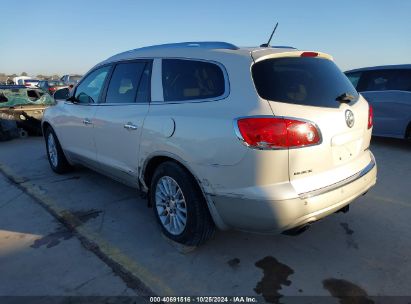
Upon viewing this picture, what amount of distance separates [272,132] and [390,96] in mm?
5550

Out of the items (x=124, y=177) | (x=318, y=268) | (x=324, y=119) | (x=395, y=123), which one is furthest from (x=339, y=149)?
(x=395, y=123)

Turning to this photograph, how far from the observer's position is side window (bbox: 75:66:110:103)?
4277 millimetres

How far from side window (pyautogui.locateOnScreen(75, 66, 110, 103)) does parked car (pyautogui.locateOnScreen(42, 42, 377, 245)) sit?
62 cm

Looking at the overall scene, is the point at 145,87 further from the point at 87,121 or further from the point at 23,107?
the point at 23,107

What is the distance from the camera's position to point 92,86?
Result: 176 inches

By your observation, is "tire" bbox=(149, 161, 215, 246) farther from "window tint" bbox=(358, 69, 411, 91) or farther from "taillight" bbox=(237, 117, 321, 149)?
"window tint" bbox=(358, 69, 411, 91)

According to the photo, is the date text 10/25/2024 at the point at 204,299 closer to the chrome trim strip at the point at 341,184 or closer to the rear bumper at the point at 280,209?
the rear bumper at the point at 280,209

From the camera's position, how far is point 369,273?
2.82 meters

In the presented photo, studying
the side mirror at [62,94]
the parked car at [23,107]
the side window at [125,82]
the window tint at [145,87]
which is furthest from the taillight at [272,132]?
the parked car at [23,107]

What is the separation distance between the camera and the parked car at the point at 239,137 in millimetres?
2494

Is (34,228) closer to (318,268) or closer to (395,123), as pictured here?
(318,268)

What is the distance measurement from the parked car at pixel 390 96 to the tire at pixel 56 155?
19.2 feet

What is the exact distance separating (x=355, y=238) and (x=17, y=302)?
288 centimetres

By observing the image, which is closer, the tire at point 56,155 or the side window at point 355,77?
the tire at point 56,155
